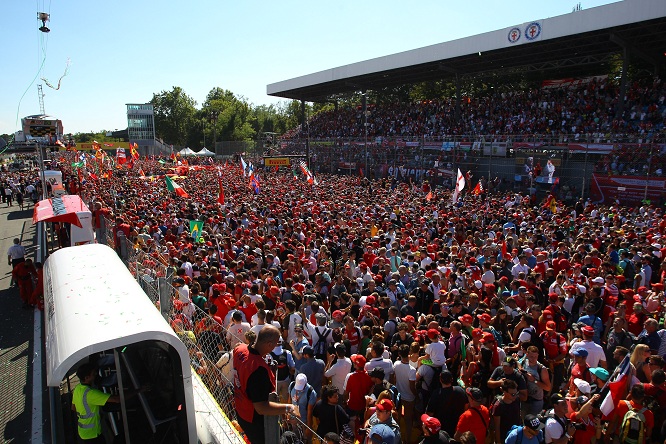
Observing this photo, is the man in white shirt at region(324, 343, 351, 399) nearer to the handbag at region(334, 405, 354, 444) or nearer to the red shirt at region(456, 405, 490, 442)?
the handbag at region(334, 405, 354, 444)

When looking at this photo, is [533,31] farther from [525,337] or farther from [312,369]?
[312,369]

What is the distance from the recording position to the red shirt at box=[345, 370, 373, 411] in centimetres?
501

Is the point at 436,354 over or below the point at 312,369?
over

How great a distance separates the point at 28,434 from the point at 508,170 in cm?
2325

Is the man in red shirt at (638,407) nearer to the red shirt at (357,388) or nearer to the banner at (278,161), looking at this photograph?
the red shirt at (357,388)

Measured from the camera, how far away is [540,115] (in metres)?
→ 28.6

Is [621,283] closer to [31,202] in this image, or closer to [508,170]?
[508,170]

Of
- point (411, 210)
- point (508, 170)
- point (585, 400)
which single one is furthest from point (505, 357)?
point (508, 170)

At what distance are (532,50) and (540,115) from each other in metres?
3.89

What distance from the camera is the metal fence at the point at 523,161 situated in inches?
764

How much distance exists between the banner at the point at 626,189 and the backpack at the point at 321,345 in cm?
1829

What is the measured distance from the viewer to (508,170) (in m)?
24.4

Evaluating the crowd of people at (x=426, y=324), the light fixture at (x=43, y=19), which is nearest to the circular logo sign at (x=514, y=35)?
the crowd of people at (x=426, y=324)

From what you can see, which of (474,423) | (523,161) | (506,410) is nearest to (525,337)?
(506,410)
